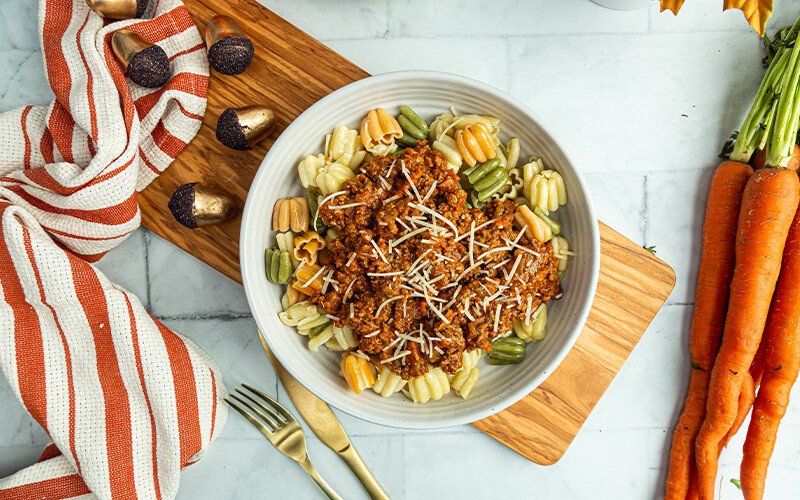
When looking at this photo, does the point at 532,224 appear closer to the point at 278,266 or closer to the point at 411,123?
the point at 411,123

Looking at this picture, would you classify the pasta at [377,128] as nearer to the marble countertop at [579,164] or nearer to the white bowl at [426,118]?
the white bowl at [426,118]

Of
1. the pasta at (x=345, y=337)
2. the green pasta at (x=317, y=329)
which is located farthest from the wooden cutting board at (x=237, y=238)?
the pasta at (x=345, y=337)

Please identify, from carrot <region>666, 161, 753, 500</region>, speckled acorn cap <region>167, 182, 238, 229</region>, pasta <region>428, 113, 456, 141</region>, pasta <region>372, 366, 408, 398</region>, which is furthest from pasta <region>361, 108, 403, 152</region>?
carrot <region>666, 161, 753, 500</region>

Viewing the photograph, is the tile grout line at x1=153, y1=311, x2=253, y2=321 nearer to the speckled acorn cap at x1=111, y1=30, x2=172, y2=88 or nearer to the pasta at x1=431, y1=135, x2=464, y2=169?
the speckled acorn cap at x1=111, y1=30, x2=172, y2=88

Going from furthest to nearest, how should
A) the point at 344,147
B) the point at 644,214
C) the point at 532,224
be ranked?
1. the point at 644,214
2. the point at 344,147
3. the point at 532,224

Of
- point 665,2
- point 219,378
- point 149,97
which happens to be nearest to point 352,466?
point 219,378

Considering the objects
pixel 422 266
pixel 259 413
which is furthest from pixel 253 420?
pixel 422 266
